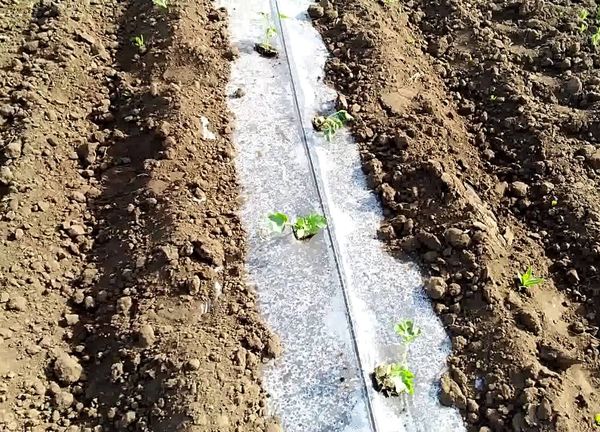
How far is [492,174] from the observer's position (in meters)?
4.12

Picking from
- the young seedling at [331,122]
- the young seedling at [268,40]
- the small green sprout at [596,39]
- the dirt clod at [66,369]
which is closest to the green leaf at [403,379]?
the dirt clod at [66,369]

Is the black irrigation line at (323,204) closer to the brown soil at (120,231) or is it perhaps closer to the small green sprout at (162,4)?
the brown soil at (120,231)

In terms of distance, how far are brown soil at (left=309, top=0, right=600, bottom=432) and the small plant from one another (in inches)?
14.9

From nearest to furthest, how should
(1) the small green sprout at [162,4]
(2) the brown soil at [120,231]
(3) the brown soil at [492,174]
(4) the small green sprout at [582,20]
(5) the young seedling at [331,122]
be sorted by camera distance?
1. (2) the brown soil at [120,231]
2. (3) the brown soil at [492,174]
3. (5) the young seedling at [331,122]
4. (1) the small green sprout at [162,4]
5. (4) the small green sprout at [582,20]

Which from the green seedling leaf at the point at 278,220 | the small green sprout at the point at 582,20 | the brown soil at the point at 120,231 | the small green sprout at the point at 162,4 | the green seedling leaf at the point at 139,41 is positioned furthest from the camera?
the small green sprout at the point at 582,20

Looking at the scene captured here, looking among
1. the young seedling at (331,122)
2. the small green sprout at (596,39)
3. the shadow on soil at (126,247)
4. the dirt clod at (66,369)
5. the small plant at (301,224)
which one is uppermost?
the small green sprout at (596,39)

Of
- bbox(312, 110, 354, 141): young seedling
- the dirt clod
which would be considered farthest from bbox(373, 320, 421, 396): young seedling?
bbox(312, 110, 354, 141): young seedling

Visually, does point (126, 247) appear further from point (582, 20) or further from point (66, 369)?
point (582, 20)

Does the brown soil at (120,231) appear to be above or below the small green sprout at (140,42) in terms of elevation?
below

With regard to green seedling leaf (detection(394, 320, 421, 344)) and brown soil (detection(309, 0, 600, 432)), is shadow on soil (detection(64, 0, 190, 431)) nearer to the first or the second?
green seedling leaf (detection(394, 320, 421, 344))

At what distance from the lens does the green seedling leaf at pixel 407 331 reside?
327cm

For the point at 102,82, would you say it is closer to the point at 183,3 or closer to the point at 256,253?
the point at 183,3

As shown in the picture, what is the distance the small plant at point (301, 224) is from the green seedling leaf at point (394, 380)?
84 cm

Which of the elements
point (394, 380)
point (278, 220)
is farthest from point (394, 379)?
point (278, 220)
